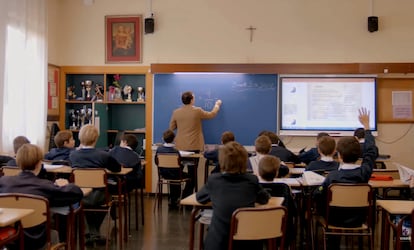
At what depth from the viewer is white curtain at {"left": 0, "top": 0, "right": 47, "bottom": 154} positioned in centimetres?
640

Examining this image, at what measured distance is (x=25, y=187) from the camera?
10.8ft

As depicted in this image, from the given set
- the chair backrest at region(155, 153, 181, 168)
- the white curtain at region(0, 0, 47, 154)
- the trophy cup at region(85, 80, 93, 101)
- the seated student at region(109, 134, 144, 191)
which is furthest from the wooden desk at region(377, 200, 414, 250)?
the trophy cup at region(85, 80, 93, 101)

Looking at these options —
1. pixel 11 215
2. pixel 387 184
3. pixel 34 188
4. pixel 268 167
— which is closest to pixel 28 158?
pixel 34 188

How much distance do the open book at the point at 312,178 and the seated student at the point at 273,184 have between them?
0.28m

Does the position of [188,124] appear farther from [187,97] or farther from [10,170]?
[10,170]

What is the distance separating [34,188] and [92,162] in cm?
152

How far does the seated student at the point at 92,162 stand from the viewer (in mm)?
4715

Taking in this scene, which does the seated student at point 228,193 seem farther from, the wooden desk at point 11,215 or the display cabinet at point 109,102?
the display cabinet at point 109,102

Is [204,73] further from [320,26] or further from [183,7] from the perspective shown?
[320,26]

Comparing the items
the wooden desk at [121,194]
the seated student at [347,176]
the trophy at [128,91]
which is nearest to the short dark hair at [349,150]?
the seated student at [347,176]

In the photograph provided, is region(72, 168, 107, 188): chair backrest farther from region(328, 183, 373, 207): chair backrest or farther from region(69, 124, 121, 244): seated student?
region(328, 183, 373, 207): chair backrest

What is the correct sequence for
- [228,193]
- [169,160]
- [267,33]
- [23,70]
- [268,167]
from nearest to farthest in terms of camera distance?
[228,193], [268,167], [169,160], [23,70], [267,33]

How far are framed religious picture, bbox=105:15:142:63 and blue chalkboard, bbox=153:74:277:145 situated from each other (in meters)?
0.64

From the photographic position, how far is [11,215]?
285 cm
